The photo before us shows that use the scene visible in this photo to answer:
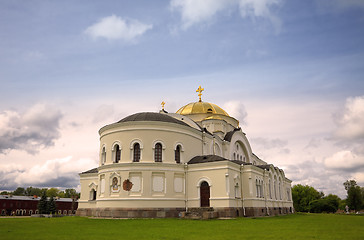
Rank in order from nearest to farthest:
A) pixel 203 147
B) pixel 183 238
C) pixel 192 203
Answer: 1. pixel 183 238
2. pixel 192 203
3. pixel 203 147

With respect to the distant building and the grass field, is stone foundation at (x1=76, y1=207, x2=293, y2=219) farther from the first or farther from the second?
the distant building

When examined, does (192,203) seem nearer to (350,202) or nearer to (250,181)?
(250,181)

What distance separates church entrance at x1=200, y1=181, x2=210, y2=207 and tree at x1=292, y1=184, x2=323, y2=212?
184 feet

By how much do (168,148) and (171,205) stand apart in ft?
18.9

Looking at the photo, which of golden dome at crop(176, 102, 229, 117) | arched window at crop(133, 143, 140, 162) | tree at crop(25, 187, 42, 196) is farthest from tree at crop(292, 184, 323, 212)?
tree at crop(25, 187, 42, 196)

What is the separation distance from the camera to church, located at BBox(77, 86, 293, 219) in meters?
28.8

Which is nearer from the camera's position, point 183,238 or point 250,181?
point 183,238

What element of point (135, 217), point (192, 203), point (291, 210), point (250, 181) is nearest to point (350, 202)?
point (291, 210)

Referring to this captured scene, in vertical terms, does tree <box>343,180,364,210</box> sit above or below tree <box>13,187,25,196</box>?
below

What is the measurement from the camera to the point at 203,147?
116 ft

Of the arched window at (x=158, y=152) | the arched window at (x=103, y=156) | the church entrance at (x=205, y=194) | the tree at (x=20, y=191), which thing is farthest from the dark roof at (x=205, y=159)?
the tree at (x=20, y=191)

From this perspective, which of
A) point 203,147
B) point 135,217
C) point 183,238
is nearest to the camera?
point 183,238

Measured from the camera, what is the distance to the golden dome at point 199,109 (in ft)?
155

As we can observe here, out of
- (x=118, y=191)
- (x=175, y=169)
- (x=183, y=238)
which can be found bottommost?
(x=183, y=238)
